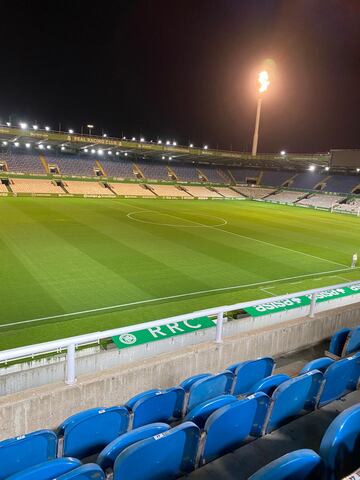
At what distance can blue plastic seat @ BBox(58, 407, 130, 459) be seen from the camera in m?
3.49

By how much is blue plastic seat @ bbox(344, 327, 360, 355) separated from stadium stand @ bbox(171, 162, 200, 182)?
190 ft

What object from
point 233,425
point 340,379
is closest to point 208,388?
point 233,425

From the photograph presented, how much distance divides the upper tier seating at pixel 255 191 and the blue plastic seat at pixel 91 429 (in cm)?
6001

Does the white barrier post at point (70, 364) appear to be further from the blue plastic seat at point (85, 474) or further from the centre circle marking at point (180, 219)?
the centre circle marking at point (180, 219)

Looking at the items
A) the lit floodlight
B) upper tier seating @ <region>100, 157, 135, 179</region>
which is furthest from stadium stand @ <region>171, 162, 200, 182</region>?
the lit floodlight

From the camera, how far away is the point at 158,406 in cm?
413

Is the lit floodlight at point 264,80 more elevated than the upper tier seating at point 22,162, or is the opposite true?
the lit floodlight at point 264,80

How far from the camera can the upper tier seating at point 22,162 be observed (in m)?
50.5

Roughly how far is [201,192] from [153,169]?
1061cm

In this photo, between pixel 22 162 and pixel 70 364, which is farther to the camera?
pixel 22 162

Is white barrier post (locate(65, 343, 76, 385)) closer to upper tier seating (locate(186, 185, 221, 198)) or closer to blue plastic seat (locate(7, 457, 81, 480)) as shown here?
blue plastic seat (locate(7, 457, 81, 480))

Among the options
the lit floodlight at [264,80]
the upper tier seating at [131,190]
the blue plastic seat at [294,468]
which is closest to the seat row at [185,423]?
the blue plastic seat at [294,468]

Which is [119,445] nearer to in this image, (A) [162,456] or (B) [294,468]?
(A) [162,456]

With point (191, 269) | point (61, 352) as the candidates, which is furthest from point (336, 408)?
point (191, 269)
